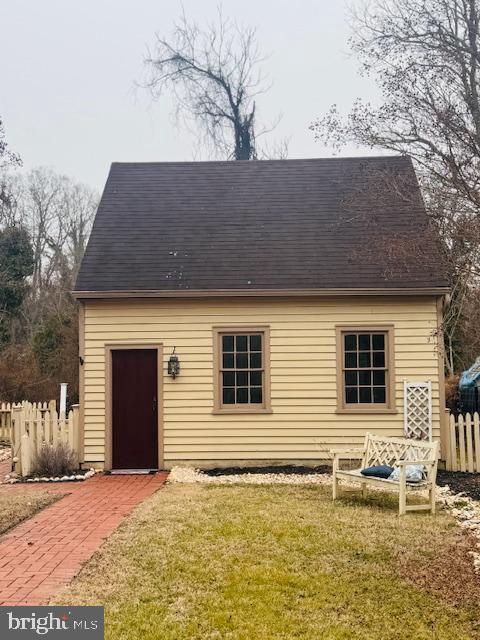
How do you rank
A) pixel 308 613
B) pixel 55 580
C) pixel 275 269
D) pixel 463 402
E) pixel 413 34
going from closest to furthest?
1. pixel 308 613
2. pixel 55 580
3. pixel 413 34
4. pixel 275 269
5. pixel 463 402

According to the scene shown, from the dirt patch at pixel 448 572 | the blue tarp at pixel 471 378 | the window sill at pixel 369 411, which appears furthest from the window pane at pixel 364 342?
the blue tarp at pixel 471 378

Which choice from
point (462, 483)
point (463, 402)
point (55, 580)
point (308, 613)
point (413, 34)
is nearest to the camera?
point (308, 613)

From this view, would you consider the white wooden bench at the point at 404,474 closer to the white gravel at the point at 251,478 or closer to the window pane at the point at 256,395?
the white gravel at the point at 251,478

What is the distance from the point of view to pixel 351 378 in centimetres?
1141

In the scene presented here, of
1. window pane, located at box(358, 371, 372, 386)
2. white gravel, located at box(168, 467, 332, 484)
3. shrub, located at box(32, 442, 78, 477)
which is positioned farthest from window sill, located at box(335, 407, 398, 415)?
shrub, located at box(32, 442, 78, 477)

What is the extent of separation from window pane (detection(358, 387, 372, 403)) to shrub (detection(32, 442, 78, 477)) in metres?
5.39

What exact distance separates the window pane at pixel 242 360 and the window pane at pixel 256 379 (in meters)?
0.20

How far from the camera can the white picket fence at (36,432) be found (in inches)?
420

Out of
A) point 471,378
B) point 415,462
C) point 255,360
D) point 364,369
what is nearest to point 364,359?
point 364,369

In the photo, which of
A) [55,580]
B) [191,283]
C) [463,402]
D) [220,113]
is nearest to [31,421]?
[191,283]

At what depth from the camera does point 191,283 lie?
11.4m

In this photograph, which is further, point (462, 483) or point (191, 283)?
point (191, 283)

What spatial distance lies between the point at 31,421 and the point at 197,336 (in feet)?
10.9

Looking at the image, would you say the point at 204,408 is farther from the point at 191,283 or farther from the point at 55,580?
the point at 55,580
